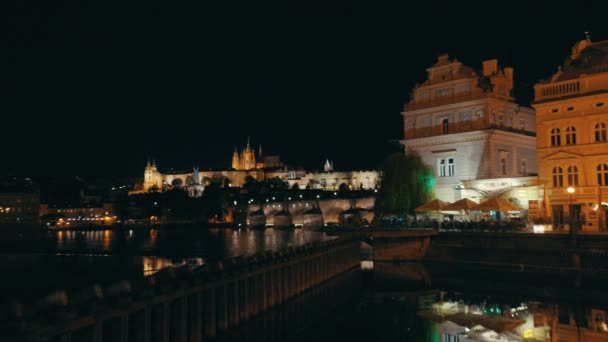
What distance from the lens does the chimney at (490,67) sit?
58.2 meters

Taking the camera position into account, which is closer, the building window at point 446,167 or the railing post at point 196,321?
the railing post at point 196,321

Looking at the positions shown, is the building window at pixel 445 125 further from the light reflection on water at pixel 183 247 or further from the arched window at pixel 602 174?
the arched window at pixel 602 174

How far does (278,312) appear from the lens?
2931cm

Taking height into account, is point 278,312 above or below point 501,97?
below

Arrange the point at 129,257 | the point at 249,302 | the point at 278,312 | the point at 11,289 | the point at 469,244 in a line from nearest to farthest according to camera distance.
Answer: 1. the point at 249,302
2. the point at 278,312
3. the point at 11,289
4. the point at 469,244
5. the point at 129,257

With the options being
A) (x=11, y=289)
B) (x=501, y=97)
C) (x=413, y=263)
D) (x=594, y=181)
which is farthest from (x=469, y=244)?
(x=11, y=289)

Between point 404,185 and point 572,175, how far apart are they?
14.8 m

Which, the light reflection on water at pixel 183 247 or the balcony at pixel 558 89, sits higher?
the balcony at pixel 558 89

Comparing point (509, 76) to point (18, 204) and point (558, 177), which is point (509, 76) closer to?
point (558, 177)

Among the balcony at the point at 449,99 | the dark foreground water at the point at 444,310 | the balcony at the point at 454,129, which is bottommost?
the dark foreground water at the point at 444,310

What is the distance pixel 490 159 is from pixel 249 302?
34410mm

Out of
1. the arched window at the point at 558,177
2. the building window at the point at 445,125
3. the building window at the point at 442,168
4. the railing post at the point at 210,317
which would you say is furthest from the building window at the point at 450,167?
the railing post at the point at 210,317

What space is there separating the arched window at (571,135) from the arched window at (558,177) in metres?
2.18

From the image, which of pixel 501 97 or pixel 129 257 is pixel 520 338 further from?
pixel 129 257
